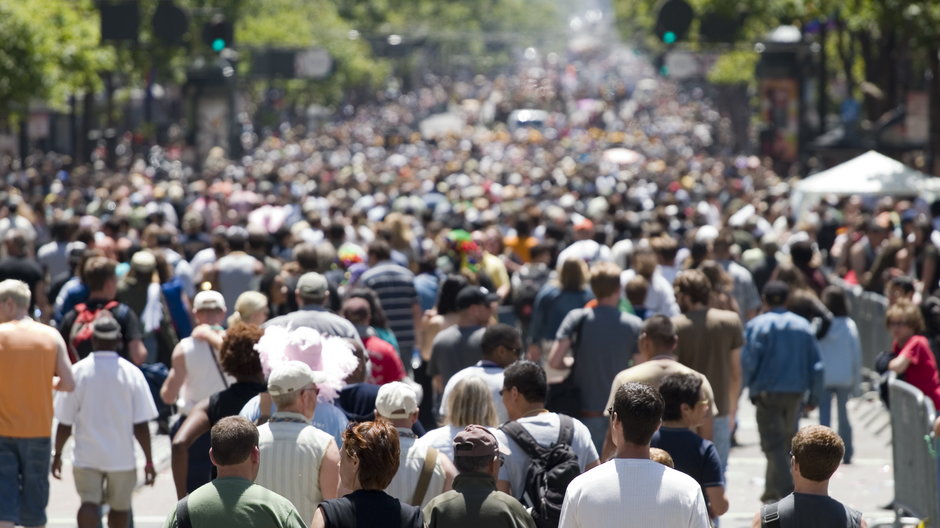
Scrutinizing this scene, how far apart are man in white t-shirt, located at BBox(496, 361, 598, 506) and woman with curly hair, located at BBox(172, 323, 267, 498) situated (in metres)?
1.21

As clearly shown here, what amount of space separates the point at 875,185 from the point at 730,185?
10969 mm

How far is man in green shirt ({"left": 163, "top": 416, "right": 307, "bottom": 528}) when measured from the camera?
18.8 ft

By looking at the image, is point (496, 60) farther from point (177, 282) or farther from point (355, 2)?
point (177, 282)

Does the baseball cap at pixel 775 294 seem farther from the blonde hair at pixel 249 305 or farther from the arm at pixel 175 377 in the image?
the arm at pixel 175 377

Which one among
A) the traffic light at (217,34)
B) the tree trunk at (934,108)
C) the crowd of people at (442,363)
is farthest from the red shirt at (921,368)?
the traffic light at (217,34)

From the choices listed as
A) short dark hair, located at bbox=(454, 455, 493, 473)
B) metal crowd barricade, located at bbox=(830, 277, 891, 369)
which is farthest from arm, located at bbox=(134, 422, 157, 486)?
metal crowd barricade, located at bbox=(830, 277, 891, 369)

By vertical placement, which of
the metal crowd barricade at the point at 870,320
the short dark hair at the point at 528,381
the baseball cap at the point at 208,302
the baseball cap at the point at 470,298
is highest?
the short dark hair at the point at 528,381

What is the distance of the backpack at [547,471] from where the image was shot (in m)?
6.77

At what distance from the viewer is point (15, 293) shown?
906 centimetres

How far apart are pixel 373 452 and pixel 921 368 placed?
6.18 metres

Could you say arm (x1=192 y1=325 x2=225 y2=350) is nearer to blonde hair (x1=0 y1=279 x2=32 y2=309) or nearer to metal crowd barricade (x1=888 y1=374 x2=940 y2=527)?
blonde hair (x1=0 y1=279 x2=32 y2=309)

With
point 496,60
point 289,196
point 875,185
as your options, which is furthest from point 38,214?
point 496,60

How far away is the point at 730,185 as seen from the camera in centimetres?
3453

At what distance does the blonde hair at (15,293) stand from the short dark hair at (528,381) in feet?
9.85
